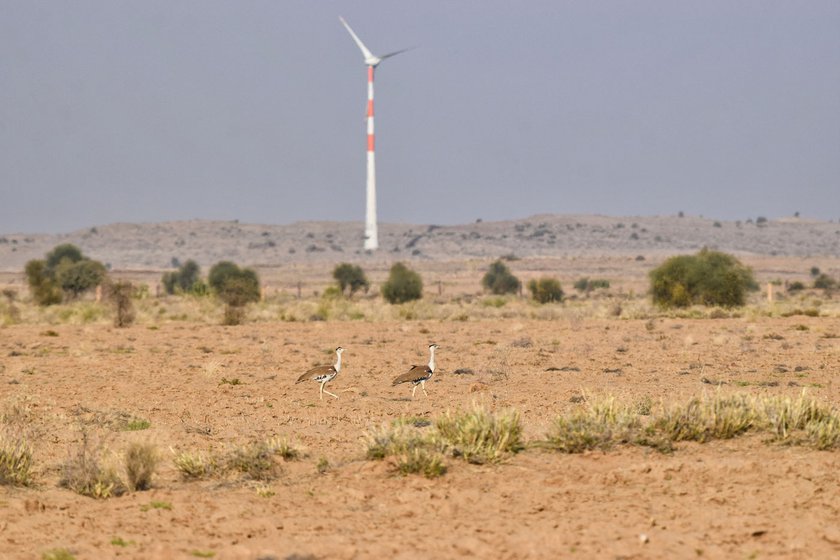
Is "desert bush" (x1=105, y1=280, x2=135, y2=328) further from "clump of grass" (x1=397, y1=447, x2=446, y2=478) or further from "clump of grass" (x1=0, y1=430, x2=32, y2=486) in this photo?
"clump of grass" (x1=397, y1=447, x2=446, y2=478)

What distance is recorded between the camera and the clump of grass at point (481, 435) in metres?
12.7

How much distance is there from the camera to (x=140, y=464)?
40.8ft

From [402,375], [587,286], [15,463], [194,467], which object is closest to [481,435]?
[194,467]

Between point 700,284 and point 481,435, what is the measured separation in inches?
1565

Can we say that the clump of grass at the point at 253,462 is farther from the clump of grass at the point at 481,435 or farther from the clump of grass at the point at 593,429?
the clump of grass at the point at 593,429

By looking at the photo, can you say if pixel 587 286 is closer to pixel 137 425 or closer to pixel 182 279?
pixel 182 279

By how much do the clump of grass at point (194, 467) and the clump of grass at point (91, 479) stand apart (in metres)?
0.76

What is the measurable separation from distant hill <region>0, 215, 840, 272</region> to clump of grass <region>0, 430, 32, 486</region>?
5441 inches

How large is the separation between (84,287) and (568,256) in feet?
313

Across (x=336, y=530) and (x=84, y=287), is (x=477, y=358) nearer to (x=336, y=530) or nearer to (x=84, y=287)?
(x=336, y=530)

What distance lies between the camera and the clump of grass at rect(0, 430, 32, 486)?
12.6 metres

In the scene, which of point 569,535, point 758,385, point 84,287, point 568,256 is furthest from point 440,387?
point 568,256

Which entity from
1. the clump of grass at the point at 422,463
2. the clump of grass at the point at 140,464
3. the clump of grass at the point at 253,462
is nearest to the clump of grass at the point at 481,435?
the clump of grass at the point at 422,463

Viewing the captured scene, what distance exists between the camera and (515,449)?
516 inches
